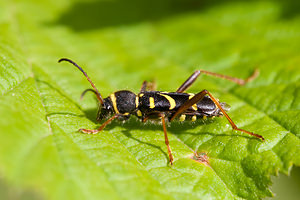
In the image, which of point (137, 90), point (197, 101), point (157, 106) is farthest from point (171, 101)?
point (137, 90)

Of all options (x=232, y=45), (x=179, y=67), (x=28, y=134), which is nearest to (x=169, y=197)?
(x=28, y=134)

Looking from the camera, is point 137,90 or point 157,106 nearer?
point 157,106

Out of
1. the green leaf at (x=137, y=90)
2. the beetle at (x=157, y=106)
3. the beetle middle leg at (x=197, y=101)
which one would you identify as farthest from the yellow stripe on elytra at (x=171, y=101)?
the green leaf at (x=137, y=90)

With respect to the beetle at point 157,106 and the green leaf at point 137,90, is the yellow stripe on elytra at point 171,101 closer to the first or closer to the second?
the beetle at point 157,106

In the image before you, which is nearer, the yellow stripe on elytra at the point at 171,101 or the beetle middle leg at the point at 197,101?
the beetle middle leg at the point at 197,101

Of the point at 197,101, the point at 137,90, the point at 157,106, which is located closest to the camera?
the point at 197,101

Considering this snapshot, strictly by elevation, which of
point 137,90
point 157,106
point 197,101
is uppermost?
point 137,90

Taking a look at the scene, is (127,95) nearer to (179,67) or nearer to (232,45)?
(179,67)

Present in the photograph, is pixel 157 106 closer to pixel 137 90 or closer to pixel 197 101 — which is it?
pixel 197 101
